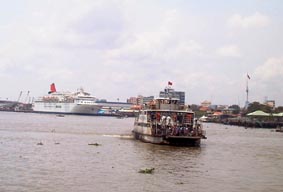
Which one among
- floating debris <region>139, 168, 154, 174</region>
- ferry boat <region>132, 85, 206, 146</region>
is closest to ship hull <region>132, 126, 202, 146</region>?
ferry boat <region>132, 85, 206, 146</region>

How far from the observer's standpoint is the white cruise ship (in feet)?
557

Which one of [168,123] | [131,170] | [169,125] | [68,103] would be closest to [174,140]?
[169,125]

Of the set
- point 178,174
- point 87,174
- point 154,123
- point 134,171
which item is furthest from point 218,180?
point 154,123

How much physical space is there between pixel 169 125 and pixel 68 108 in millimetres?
131354

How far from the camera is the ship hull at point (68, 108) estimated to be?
169 metres

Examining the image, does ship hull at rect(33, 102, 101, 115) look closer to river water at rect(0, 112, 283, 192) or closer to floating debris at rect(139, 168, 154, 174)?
river water at rect(0, 112, 283, 192)

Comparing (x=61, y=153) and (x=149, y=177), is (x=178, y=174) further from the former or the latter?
(x=61, y=153)

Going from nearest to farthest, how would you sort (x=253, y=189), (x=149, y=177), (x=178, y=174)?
(x=253, y=189) < (x=149, y=177) < (x=178, y=174)

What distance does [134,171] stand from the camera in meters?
25.9

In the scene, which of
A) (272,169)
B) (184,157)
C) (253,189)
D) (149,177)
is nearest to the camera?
(253,189)

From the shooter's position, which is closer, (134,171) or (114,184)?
(114,184)

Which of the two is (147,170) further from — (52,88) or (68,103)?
(52,88)

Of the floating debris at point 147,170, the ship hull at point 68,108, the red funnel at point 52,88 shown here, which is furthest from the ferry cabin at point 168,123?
the red funnel at point 52,88

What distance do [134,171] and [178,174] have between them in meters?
2.41
